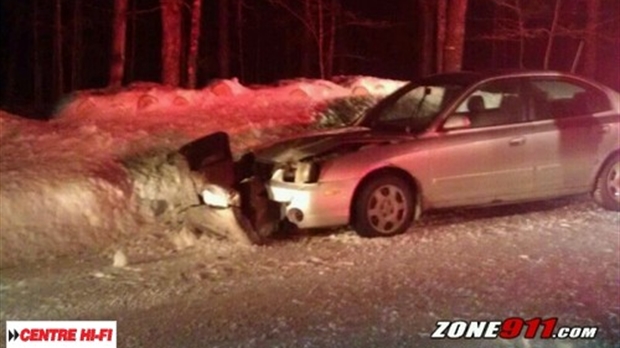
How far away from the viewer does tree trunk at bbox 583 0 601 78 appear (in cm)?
1867

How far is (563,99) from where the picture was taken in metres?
9.13

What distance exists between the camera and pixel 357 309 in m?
6.34

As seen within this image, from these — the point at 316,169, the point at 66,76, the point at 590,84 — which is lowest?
the point at 66,76

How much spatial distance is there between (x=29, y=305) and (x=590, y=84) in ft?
18.2

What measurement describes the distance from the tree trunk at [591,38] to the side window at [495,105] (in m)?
10.3

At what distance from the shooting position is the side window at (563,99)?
29.5ft

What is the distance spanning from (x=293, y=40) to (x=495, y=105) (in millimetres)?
20366

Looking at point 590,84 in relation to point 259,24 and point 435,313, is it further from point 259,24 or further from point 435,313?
point 259,24

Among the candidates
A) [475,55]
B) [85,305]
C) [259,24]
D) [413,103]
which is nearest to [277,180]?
[413,103]

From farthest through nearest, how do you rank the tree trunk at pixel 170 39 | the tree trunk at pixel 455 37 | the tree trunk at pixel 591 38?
the tree trunk at pixel 591 38 < the tree trunk at pixel 170 39 < the tree trunk at pixel 455 37

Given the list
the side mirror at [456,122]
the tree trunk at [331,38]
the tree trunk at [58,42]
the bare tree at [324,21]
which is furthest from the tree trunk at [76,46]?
the side mirror at [456,122]

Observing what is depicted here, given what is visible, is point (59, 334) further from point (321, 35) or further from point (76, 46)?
point (76, 46)

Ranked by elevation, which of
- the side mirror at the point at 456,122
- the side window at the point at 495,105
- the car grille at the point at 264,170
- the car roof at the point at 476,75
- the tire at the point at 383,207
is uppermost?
the car roof at the point at 476,75

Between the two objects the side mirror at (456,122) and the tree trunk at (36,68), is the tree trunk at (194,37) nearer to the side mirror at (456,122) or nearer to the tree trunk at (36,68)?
the side mirror at (456,122)
